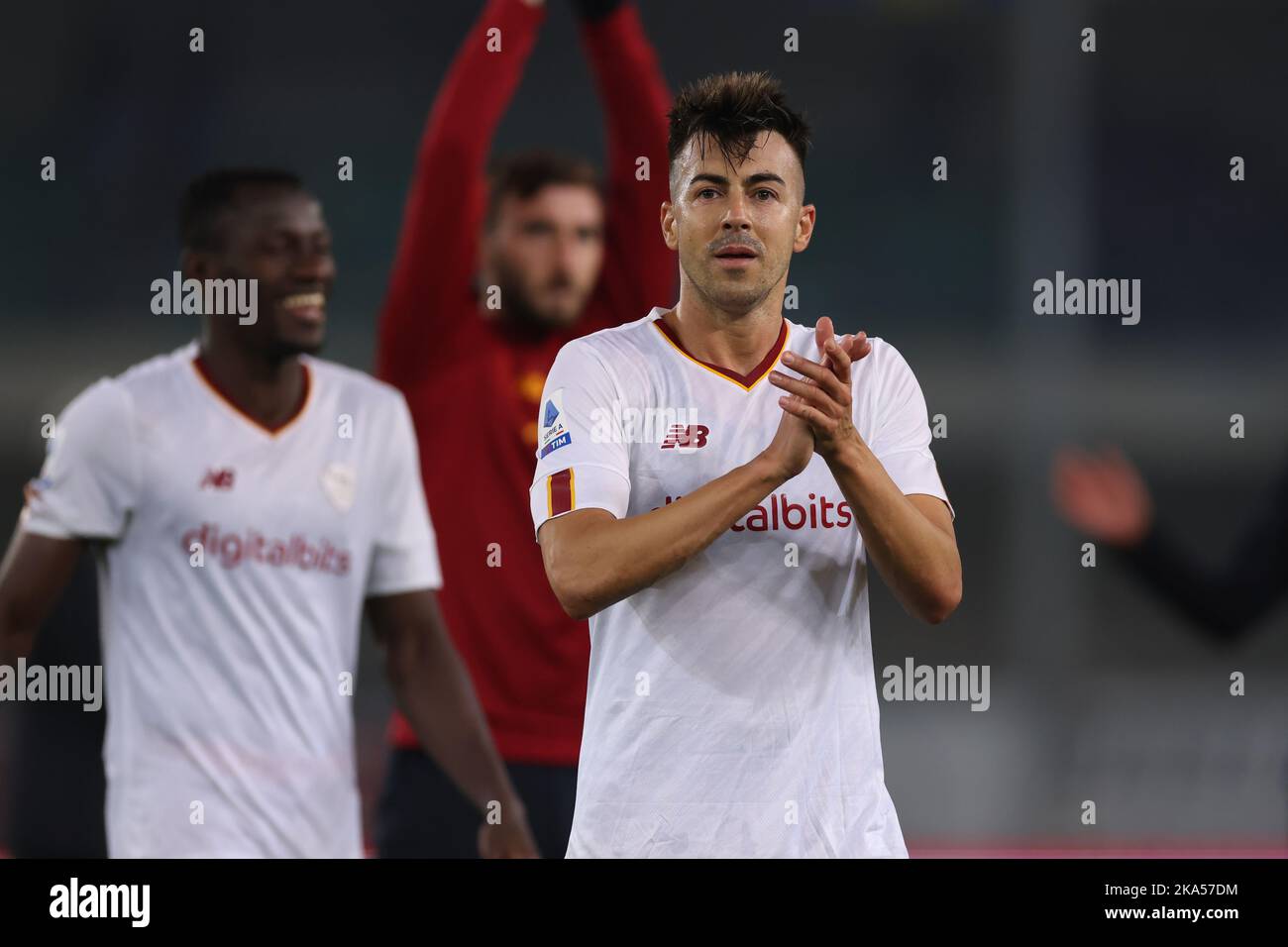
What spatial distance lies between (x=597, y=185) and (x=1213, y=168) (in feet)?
22.6

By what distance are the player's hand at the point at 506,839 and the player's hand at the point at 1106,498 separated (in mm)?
1527

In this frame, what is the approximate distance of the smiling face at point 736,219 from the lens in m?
2.27

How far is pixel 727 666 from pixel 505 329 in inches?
81.2

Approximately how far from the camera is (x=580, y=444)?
7.29ft

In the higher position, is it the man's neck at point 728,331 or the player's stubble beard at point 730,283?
the player's stubble beard at point 730,283

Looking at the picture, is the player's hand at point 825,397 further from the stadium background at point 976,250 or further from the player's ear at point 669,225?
the stadium background at point 976,250

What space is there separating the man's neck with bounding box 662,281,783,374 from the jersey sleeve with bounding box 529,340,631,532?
0.15 metres

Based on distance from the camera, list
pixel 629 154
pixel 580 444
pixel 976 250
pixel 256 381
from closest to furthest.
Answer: pixel 580 444
pixel 256 381
pixel 629 154
pixel 976 250

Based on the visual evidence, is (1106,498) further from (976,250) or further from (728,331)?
(976,250)

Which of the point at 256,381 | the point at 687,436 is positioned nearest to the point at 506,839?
the point at 256,381

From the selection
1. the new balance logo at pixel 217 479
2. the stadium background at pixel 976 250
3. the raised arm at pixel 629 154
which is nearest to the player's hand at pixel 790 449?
the new balance logo at pixel 217 479

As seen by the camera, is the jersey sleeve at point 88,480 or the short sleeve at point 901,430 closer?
the short sleeve at point 901,430

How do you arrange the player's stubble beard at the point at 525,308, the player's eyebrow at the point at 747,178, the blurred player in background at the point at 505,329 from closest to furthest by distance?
the player's eyebrow at the point at 747,178 < the blurred player in background at the point at 505,329 < the player's stubble beard at the point at 525,308

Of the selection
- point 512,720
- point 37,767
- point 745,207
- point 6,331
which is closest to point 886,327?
point 6,331
